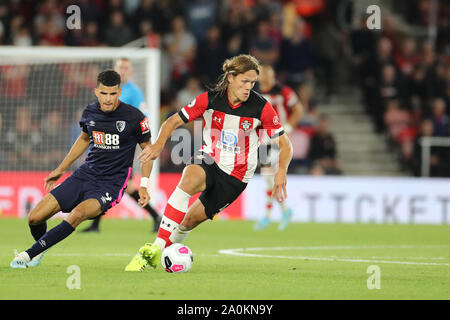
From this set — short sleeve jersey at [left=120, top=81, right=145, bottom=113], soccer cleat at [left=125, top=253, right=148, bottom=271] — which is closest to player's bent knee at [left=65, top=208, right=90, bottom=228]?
soccer cleat at [left=125, top=253, right=148, bottom=271]

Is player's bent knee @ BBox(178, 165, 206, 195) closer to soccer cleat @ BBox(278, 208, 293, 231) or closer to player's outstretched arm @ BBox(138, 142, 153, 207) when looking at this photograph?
player's outstretched arm @ BBox(138, 142, 153, 207)

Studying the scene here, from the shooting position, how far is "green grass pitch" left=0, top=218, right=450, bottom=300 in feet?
20.9

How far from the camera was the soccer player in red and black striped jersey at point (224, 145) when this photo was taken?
25.8 feet

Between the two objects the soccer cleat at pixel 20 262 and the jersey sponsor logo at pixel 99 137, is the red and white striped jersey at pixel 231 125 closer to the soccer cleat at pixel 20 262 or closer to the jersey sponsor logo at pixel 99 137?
the jersey sponsor logo at pixel 99 137

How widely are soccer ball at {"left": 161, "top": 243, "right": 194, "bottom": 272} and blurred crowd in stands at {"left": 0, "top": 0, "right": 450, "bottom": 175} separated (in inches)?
357

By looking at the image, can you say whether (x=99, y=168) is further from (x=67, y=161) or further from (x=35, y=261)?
(x=35, y=261)

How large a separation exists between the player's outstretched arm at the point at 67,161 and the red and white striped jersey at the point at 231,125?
1.11 m

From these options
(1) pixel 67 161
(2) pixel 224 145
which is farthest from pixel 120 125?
(2) pixel 224 145

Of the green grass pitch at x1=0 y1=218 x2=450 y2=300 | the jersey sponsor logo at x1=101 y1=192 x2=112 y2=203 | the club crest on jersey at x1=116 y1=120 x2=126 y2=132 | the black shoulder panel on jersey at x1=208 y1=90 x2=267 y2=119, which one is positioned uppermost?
the black shoulder panel on jersey at x1=208 y1=90 x2=267 y2=119

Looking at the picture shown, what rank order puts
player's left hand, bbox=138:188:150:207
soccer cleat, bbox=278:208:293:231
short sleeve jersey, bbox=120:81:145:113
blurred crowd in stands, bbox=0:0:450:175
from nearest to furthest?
1. player's left hand, bbox=138:188:150:207
2. short sleeve jersey, bbox=120:81:145:113
3. soccer cleat, bbox=278:208:293:231
4. blurred crowd in stands, bbox=0:0:450:175

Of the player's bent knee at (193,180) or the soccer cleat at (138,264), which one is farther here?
the player's bent knee at (193,180)

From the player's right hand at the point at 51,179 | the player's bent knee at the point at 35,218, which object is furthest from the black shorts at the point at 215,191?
the player's bent knee at the point at 35,218

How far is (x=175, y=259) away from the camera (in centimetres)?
747
